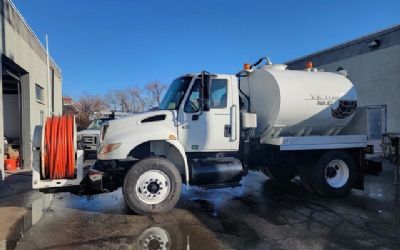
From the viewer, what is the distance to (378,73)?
19.2 metres

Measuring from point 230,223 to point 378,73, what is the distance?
1585 cm

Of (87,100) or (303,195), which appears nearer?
(303,195)

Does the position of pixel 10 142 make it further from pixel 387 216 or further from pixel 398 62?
pixel 398 62

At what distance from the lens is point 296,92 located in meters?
A: 8.77

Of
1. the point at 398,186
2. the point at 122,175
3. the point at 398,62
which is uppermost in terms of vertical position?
the point at 398,62

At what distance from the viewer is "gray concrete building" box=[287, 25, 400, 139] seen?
59.7 feet

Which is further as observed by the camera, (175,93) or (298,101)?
(298,101)

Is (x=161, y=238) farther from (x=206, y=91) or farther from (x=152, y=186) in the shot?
(x=206, y=91)

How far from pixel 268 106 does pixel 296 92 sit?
0.72 metres

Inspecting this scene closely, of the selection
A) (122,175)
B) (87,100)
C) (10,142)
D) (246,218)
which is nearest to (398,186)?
(246,218)

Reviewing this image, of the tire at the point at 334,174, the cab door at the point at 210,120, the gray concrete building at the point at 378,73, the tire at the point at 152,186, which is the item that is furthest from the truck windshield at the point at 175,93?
the gray concrete building at the point at 378,73

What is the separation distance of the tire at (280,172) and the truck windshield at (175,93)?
10.9ft

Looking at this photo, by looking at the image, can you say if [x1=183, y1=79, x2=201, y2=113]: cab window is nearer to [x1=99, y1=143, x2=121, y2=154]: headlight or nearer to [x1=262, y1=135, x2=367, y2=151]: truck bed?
[x1=99, y1=143, x2=121, y2=154]: headlight

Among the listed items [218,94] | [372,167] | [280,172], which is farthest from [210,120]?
[372,167]
